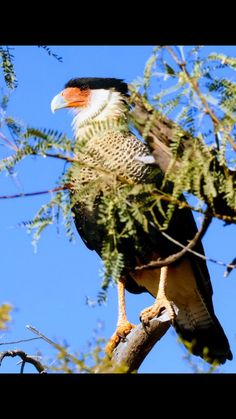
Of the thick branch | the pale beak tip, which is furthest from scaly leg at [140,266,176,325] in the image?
the pale beak tip

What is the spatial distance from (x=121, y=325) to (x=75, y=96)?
1682 millimetres

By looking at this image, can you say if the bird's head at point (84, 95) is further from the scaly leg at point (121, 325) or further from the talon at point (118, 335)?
the talon at point (118, 335)

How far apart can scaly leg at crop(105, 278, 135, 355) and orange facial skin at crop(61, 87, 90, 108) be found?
127 cm

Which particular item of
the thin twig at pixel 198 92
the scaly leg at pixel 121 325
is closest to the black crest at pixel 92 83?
the scaly leg at pixel 121 325

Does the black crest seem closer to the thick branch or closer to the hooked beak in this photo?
the hooked beak

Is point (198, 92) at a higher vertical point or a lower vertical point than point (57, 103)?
lower

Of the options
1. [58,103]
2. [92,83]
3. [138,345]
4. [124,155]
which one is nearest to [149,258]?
[124,155]

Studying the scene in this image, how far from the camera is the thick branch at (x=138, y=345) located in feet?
12.5

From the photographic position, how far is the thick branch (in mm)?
3818

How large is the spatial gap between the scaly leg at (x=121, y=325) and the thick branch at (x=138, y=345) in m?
0.36

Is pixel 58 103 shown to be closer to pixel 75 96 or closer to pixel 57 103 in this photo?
pixel 57 103

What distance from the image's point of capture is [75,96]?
18.1 ft
